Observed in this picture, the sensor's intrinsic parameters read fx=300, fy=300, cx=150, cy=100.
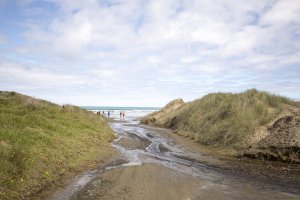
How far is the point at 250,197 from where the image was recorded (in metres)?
8.70

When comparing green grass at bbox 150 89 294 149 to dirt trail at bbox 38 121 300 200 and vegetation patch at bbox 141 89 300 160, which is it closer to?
vegetation patch at bbox 141 89 300 160

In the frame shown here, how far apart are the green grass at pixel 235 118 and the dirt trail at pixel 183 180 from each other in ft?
9.11

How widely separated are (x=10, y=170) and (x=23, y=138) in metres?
3.35

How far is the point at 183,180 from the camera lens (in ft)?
34.3

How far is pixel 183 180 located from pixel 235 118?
32.5 ft

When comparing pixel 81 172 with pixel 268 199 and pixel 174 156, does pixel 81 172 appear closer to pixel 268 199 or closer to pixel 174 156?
pixel 174 156

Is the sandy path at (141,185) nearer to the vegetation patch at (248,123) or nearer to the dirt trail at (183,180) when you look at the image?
the dirt trail at (183,180)

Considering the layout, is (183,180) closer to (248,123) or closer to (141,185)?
(141,185)

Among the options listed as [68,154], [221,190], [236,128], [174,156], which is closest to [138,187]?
[221,190]

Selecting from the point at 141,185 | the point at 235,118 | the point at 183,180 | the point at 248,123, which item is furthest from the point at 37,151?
the point at 235,118

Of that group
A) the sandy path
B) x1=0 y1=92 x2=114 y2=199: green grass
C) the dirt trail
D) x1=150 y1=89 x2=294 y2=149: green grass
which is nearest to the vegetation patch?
x1=150 y1=89 x2=294 y2=149: green grass

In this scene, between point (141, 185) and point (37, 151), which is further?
point (37, 151)

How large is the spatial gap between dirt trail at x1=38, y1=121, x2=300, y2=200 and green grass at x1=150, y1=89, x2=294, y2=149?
9.11 ft

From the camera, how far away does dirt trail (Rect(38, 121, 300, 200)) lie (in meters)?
8.87
